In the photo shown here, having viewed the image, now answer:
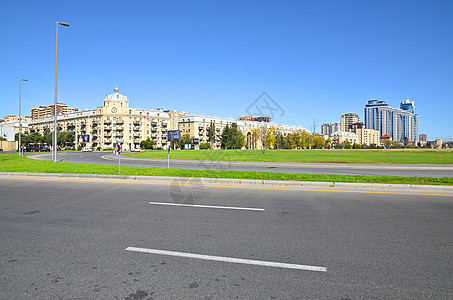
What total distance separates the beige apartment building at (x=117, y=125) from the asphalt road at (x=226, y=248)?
11856 centimetres

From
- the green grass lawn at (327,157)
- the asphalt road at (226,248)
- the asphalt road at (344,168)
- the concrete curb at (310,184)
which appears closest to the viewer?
the asphalt road at (226,248)

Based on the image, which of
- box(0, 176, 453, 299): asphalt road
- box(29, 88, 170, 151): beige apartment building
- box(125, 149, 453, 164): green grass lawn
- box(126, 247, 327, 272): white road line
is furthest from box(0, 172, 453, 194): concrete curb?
box(29, 88, 170, 151): beige apartment building

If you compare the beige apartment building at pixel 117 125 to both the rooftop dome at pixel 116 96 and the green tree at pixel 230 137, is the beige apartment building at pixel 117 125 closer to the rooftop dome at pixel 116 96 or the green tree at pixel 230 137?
the rooftop dome at pixel 116 96

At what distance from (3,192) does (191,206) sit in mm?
6995

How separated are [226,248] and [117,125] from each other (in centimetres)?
12914

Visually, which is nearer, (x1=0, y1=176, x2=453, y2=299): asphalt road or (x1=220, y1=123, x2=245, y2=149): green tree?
(x1=0, y1=176, x2=453, y2=299): asphalt road

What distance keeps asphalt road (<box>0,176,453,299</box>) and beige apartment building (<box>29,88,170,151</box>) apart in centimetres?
11856

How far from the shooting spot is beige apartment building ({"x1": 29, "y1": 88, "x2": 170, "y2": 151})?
12425cm

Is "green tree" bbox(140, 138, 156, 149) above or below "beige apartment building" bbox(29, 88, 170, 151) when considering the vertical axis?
below

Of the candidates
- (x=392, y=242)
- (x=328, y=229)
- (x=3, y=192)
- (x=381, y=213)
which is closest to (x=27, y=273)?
(x=328, y=229)

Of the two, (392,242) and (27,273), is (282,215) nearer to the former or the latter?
(392,242)

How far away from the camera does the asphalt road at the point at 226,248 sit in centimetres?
351

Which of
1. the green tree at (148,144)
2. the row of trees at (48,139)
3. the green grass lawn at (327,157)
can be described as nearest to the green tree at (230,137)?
the green tree at (148,144)

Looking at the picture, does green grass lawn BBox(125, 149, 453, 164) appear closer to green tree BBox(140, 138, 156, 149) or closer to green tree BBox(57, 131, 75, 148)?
green tree BBox(140, 138, 156, 149)
